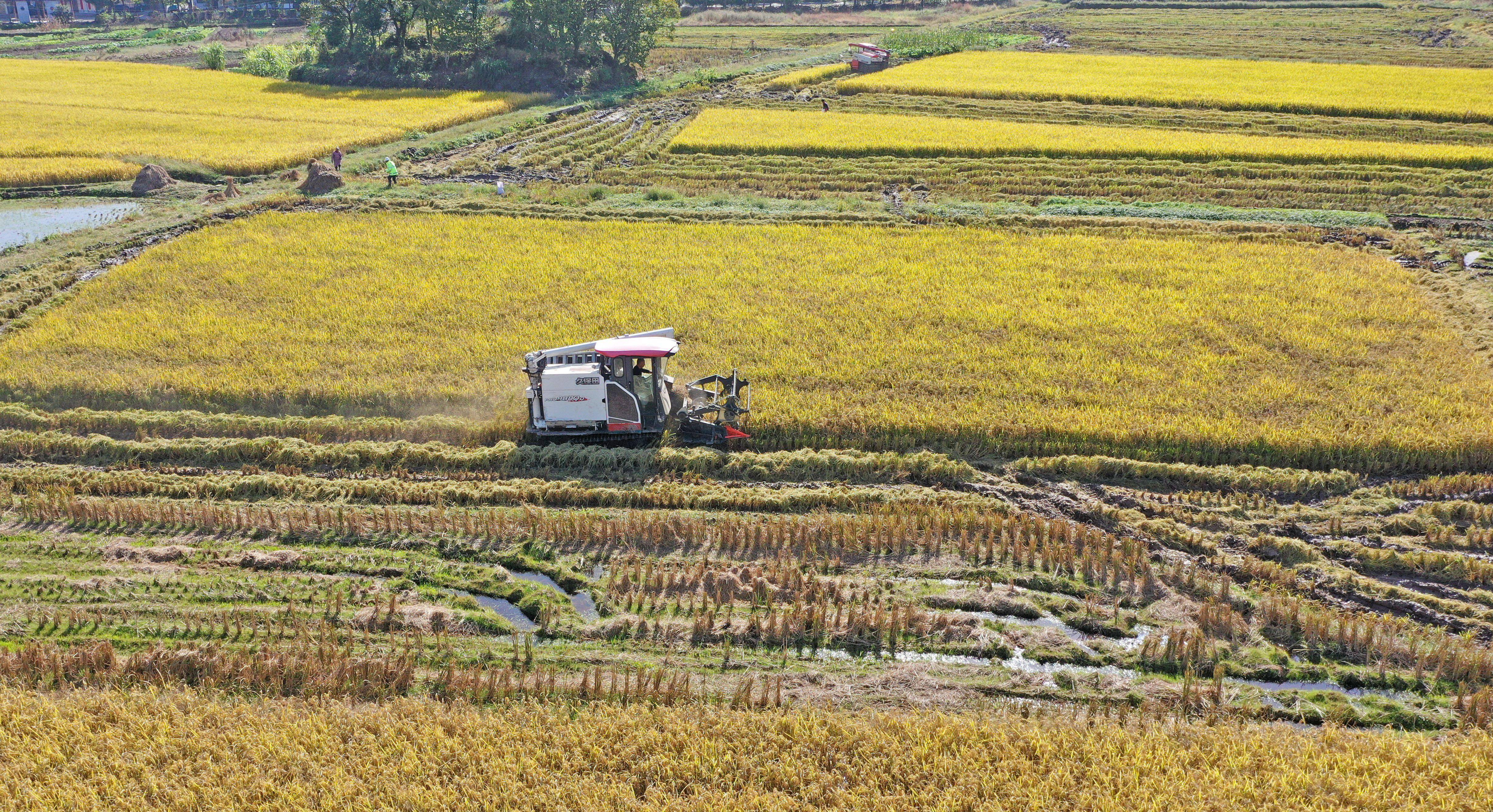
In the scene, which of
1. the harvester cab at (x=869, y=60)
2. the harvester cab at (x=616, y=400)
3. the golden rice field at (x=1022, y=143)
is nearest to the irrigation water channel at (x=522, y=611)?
the harvester cab at (x=616, y=400)

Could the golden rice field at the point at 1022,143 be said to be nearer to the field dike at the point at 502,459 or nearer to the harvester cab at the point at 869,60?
the harvester cab at the point at 869,60

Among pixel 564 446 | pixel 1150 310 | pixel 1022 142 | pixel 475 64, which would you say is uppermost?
pixel 475 64

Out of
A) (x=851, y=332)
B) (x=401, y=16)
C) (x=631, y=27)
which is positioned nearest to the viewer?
(x=851, y=332)

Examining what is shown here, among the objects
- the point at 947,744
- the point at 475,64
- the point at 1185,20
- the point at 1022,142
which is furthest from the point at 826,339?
the point at 1185,20

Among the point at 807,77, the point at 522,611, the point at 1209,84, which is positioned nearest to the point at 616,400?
the point at 522,611

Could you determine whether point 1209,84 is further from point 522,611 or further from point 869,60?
point 522,611

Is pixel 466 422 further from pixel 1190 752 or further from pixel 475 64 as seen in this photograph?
pixel 475 64
